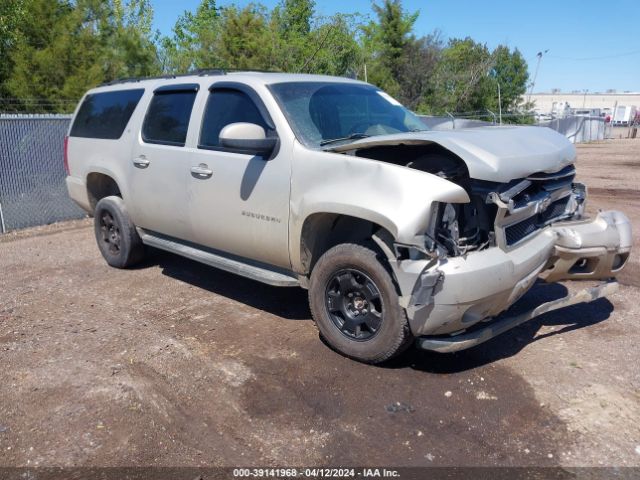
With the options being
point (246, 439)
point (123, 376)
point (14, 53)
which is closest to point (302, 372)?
point (246, 439)

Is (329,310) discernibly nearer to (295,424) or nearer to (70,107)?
(295,424)

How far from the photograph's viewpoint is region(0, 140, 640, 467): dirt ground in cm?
325

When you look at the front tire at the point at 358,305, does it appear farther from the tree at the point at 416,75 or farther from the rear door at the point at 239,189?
the tree at the point at 416,75

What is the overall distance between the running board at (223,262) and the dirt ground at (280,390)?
1.53ft

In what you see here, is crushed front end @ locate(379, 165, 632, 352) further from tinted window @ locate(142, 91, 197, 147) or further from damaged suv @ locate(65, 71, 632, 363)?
tinted window @ locate(142, 91, 197, 147)

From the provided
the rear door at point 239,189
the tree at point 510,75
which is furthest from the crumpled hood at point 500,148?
the tree at point 510,75

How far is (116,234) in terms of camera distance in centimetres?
656

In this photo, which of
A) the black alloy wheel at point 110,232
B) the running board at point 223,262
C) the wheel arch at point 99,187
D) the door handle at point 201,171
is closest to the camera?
the running board at point 223,262

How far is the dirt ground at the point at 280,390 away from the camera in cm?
325

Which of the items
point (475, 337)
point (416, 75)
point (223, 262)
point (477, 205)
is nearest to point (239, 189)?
point (223, 262)

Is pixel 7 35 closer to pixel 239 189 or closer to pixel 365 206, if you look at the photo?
pixel 239 189

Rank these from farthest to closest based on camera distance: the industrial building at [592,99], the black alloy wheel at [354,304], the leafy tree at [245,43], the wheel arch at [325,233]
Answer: the industrial building at [592,99] < the leafy tree at [245,43] < the wheel arch at [325,233] < the black alloy wheel at [354,304]

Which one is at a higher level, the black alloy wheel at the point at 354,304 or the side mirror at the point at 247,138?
the side mirror at the point at 247,138

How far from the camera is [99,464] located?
10.3 feet
